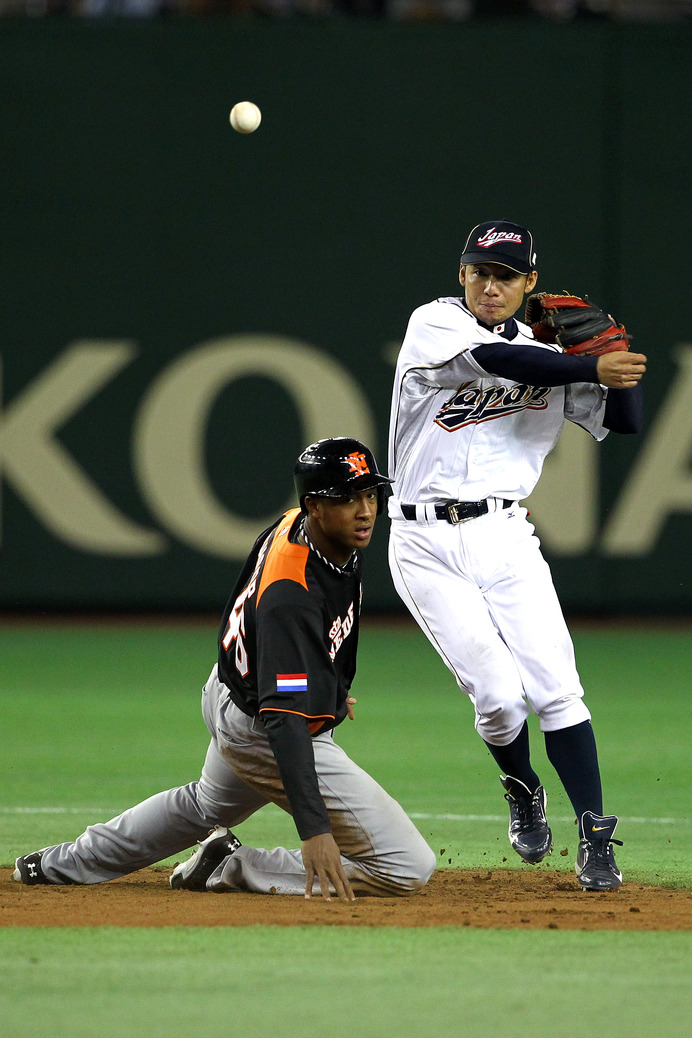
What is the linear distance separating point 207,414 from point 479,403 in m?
7.38

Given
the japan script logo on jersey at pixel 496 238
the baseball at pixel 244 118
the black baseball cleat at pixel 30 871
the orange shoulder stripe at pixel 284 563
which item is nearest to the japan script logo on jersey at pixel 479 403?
the japan script logo on jersey at pixel 496 238

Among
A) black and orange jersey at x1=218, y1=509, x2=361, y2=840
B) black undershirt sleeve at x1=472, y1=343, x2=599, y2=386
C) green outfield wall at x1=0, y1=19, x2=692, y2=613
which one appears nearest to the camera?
black and orange jersey at x1=218, y1=509, x2=361, y2=840

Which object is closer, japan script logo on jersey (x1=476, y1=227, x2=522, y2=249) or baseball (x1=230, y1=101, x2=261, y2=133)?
japan script logo on jersey (x1=476, y1=227, x2=522, y2=249)

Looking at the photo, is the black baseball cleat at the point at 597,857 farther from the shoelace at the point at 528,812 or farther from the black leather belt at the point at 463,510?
the black leather belt at the point at 463,510

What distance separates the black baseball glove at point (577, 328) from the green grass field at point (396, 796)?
1.80m

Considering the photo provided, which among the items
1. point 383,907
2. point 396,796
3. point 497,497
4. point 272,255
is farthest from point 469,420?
point 272,255

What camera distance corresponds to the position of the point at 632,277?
1247 cm

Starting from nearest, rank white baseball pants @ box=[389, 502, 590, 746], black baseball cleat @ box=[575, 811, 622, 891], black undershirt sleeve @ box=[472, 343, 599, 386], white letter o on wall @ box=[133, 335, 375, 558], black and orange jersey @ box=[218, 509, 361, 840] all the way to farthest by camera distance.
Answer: black and orange jersey @ box=[218, 509, 361, 840] < black baseball cleat @ box=[575, 811, 622, 891] < black undershirt sleeve @ box=[472, 343, 599, 386] < white baseball pants @ box=[389, 502, 590, 746] < white letter o on wall @ box=[133, 335, 375, 558]

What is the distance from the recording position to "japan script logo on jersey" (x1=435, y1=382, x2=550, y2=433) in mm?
5344

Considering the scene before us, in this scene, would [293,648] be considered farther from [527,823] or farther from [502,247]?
Answer: [502,247]

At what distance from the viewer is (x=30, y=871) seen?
496 centimetres

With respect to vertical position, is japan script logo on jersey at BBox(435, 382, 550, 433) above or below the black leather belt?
above

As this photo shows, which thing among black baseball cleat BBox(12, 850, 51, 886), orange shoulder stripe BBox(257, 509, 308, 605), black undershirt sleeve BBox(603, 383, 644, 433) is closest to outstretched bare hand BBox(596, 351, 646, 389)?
black undershirt sleeve BBox(603, 383, 644, 433)

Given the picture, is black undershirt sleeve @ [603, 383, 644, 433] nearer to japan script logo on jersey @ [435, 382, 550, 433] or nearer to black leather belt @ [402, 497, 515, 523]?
japan script logo on jersey @ [435, 382, 550, 433]
